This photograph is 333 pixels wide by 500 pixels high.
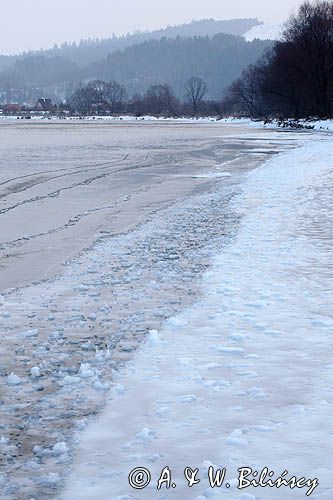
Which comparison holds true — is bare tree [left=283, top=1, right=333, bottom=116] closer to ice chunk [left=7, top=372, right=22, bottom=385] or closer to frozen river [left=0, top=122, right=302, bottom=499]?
frozen river [left=0, top=122, right=302, bottom=499]

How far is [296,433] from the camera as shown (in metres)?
4.48

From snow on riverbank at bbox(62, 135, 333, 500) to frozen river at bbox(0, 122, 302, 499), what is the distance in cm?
22

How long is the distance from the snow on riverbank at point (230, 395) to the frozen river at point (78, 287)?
0.22 m

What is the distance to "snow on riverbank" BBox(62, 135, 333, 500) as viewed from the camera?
4074 millimetres

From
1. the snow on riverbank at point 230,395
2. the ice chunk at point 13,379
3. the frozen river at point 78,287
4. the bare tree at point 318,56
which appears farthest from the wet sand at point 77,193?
the bare tree at point 318,56

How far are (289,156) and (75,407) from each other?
88.7 ft

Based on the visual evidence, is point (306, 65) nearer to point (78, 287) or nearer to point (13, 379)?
point (78, 287)

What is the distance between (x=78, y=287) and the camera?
852 cm

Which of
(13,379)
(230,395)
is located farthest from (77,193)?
(230,395)

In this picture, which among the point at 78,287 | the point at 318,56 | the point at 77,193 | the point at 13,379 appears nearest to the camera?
the point at 13,379

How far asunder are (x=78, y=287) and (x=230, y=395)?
378 cm

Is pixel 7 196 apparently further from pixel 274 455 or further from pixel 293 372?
pixel 274 455

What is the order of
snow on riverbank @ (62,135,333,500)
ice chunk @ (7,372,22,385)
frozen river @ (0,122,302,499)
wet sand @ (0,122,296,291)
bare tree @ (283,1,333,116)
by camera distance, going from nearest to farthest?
snow on riverbank @ (62,135,333,500) < frozen river @ (0,122,302,499) < ice chunk @ (7,372,22,385) < wet sand @ (0,122,296,291) < bare tree @ (283,1,333,116)

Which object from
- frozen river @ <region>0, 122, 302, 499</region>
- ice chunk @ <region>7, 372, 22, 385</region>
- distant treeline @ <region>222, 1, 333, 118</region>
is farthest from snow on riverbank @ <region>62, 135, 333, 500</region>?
distant treeline @ <region>222, 1, 333, 118</region>
